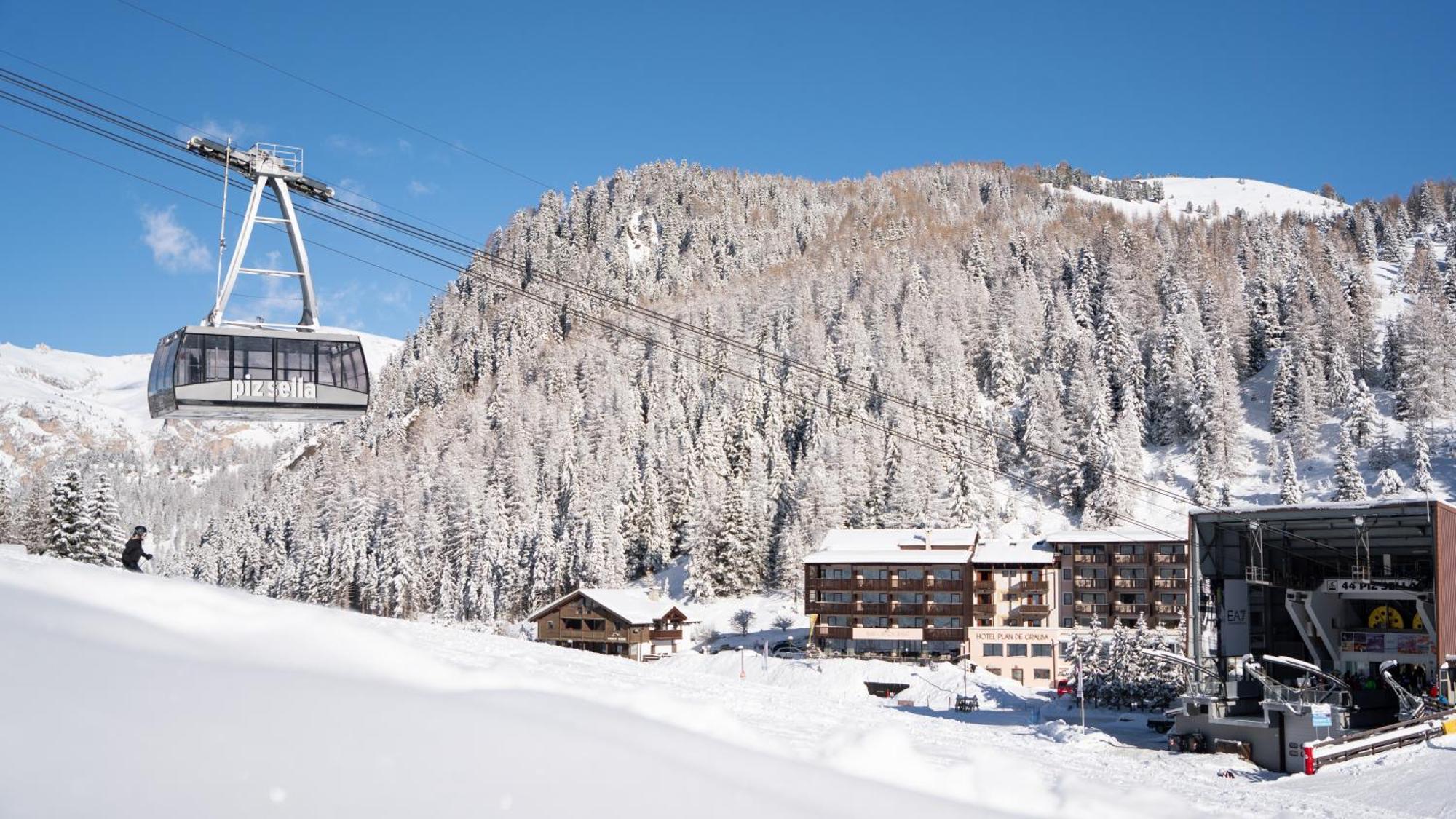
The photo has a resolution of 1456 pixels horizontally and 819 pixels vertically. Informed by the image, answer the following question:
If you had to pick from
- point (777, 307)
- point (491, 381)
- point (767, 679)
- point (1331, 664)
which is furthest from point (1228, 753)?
point (491, 381)

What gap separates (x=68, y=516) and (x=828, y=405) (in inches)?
2394

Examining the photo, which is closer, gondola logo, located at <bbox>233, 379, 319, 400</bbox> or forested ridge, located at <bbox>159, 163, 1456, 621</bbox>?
gondola logo, located at <bbox>233, 379, 319, 400</bbox>

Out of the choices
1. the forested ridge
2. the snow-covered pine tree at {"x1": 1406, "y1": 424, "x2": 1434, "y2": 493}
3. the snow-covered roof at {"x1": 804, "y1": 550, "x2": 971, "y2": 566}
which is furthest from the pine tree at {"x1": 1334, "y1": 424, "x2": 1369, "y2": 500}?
the snow-covered roof at {"x1": 804, "y1": 550, "x2": 971, "y2": 566}

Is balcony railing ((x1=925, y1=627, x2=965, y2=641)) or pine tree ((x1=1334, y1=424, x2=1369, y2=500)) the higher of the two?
pine tree ((x1=1334, y1=424, x2=1369, y2=500))

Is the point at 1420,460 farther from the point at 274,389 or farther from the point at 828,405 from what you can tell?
the point at 274,389

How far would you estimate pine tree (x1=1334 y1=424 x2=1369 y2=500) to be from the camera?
71250 millimetres

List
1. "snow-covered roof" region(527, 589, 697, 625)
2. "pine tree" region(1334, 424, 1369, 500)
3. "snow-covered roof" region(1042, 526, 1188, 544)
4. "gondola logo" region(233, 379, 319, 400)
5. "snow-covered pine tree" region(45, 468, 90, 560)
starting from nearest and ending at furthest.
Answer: "gondola logo" region(233, 379, 319, 400) → "snow-covered pine tree" region(45, 468, 90, 560) → "snow-covered roof" region(527, 589, 697, 625) → "snow-covered roof" region(1042, 526, 1188, 544) → "pine tree" region(1334, 424, 1369, 500)

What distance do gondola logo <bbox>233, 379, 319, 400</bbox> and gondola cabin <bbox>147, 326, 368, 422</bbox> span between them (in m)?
0.01

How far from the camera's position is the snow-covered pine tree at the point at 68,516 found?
39.5 m

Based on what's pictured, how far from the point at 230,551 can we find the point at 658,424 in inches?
1595

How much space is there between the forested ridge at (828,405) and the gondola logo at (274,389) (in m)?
28.9

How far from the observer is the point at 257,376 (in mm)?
20500

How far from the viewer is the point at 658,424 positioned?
104 metres

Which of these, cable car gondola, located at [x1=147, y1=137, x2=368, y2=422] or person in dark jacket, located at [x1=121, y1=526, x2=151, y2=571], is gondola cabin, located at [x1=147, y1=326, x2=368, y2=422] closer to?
cable car gondola, located at [x1=147, y1=137, x2=368, y2=422]
